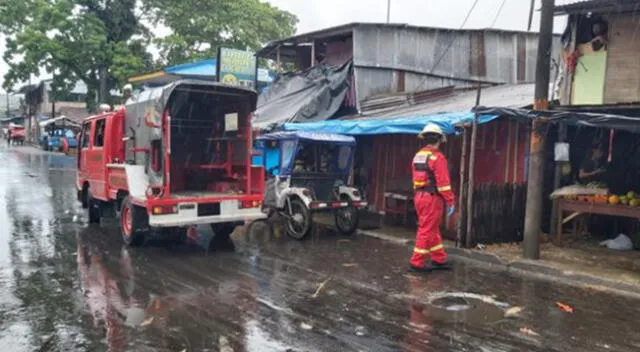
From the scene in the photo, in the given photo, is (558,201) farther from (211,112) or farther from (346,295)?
(211,112)

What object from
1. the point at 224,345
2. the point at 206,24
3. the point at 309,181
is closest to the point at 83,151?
the point at 309,181

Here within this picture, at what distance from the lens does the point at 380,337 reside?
5055mm

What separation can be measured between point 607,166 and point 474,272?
14.7 ft

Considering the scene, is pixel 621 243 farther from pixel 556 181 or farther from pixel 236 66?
pixel 236 66

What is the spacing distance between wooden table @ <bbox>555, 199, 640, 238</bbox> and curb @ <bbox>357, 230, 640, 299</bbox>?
5.34 feet

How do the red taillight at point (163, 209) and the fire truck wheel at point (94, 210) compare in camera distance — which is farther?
the fire truck wheel at point (94, 210)

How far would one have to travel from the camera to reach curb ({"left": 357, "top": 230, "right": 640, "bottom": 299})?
23.1ft

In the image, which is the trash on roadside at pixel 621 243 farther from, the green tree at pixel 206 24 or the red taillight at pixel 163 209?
the green tree at pixel 206 24

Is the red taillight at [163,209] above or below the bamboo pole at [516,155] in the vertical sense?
below

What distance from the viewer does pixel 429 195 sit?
25.3 ft

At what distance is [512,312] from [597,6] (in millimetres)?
5266

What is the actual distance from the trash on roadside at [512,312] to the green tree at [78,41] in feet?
101

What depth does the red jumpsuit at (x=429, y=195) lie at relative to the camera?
761cm

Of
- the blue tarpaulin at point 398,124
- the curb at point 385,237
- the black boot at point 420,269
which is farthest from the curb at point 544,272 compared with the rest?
the blue tarpaulin at point 398,124
